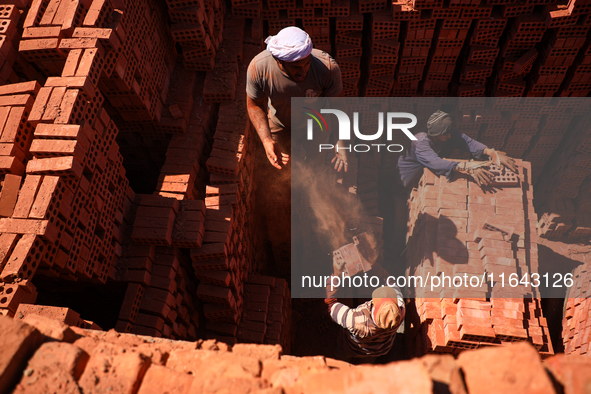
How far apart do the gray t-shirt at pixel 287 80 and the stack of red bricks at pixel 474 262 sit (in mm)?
2738

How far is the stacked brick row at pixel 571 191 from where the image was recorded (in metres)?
7.86

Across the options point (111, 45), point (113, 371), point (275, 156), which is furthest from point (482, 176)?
point (113, 371)

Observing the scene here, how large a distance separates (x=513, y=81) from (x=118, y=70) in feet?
22.6

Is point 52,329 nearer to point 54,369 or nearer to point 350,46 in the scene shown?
point 54,369

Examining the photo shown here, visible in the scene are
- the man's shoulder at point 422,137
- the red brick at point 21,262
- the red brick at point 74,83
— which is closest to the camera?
the red brick at point 21,262

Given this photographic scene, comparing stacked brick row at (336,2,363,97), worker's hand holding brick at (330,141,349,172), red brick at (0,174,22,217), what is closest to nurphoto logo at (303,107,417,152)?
worker's hand holding brick at (330,141,349,172)

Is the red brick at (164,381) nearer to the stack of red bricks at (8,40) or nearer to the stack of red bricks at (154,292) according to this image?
the stack of red bricks at (154,292)

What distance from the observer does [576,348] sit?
6676 millimetres

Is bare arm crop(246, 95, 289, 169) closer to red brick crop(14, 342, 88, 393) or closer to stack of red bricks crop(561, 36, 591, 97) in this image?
red brick crop(14, 342, 88, 393)

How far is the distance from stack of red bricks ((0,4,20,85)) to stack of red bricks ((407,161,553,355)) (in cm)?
652

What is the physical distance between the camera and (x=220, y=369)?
3.16m

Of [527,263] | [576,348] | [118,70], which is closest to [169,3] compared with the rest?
[118,70]

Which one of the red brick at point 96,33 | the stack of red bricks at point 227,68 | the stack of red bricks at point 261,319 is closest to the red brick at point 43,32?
the red brick at point 96,33

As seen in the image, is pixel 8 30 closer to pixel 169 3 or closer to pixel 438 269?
pixel 169 3
